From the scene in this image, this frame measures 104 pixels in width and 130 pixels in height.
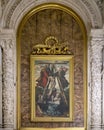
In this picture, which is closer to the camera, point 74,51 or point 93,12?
point 93,12

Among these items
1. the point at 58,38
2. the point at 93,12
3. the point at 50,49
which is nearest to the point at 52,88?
the point at 50,49

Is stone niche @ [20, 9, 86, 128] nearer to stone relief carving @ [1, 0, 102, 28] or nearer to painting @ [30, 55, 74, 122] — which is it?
painting @ [30, 55, 74, 122]

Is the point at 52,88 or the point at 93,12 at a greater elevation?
the point at 93,12

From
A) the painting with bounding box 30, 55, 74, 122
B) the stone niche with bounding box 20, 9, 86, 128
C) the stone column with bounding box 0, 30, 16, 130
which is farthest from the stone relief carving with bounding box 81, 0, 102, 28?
the stone column with bounding box 0, 30, 16, 130

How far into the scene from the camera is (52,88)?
990cm

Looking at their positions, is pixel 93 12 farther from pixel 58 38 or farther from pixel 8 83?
pixel 8 83

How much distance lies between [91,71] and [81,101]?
0.85m

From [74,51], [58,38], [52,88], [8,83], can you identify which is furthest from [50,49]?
[8,83]

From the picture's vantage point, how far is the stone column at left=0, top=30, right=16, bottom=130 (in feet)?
31.3

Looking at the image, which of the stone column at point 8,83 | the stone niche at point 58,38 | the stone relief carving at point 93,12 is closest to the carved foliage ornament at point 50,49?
the stone niche at point 58,38

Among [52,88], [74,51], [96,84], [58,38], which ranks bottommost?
[52,88]

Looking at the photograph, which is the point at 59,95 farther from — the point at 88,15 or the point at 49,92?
the point at 88,15

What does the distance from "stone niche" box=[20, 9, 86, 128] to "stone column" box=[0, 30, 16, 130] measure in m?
0.38

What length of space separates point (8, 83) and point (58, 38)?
1732 millimetres
